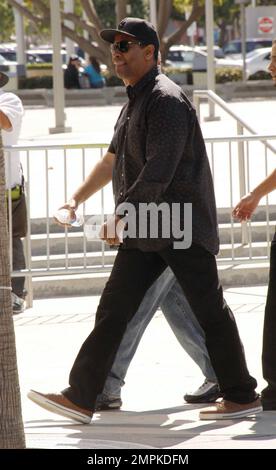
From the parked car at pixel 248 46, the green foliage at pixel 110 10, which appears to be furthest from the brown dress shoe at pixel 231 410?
the green foliage at pixel 110 10

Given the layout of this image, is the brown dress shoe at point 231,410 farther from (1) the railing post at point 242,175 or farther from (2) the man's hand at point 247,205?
(1) the railing post at point 242,175

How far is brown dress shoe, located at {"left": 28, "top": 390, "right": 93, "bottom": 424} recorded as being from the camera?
6.04 metres

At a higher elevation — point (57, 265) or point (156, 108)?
point (156, 108)

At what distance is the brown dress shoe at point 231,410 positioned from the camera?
618 cm

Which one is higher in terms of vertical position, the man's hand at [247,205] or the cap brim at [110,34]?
the cap brim at [110,34]

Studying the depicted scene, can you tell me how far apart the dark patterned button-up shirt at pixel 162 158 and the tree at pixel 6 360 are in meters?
1.63

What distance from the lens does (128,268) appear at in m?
5.99

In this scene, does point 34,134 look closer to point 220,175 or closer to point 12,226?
point 220,175

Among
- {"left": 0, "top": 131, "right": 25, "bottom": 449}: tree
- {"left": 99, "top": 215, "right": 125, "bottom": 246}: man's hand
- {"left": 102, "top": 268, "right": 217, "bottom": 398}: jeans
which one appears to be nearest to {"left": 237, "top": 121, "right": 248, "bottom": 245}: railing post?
{"left": 102, "top": 268, "right": 217, "bottom": 398}: jeans

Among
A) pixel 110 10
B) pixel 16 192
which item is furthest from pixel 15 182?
pixel 110 10

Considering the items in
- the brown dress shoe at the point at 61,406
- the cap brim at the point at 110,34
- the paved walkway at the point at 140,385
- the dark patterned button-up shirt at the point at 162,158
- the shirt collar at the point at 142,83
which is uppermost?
the cap brim at the point at 110,34

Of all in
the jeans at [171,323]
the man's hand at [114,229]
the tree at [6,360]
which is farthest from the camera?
the jeans at [171,323]
